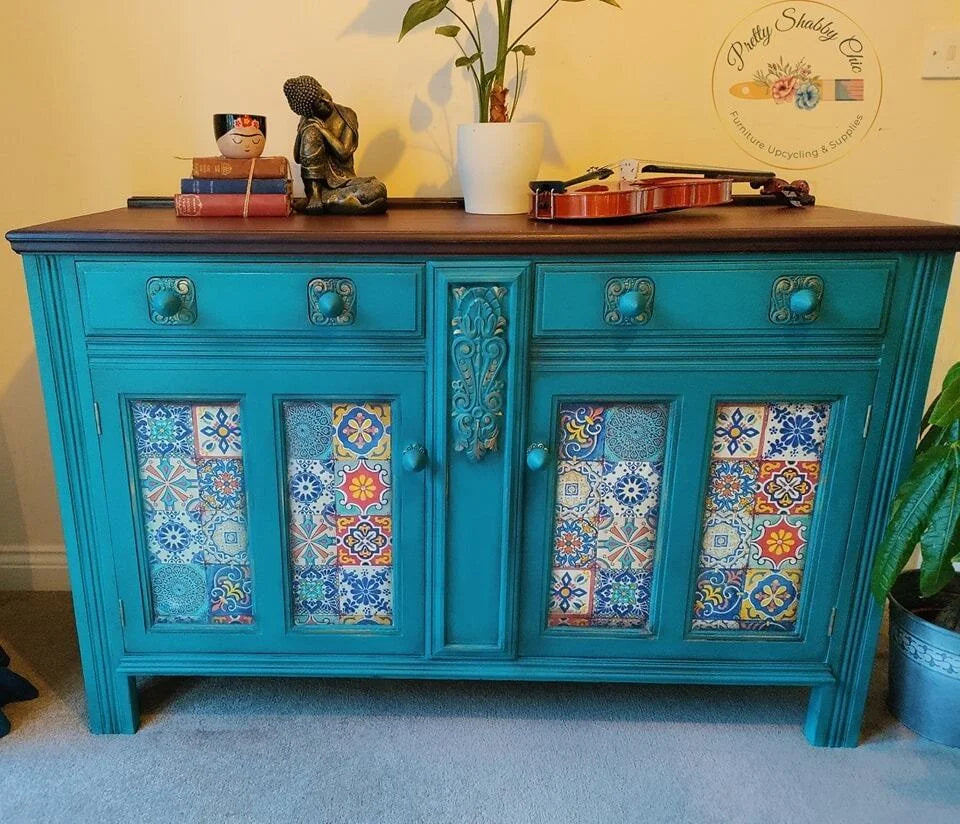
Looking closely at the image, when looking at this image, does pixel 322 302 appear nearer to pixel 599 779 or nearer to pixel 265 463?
pixel 265 463

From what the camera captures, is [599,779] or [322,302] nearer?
[322,302]

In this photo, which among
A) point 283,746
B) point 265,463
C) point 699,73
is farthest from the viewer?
point 699,73

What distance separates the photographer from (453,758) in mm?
1390

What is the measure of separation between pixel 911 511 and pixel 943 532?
5cm

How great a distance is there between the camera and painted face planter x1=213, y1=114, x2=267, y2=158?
4.59ft

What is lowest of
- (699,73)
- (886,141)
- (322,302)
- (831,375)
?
(831,375)

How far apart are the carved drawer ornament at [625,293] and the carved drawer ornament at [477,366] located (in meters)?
0.16

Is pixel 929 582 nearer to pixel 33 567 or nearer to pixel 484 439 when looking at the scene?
pixel 484 439

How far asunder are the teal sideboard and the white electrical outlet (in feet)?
1.51

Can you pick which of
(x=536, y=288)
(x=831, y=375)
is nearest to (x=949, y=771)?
(x=831, y=375)

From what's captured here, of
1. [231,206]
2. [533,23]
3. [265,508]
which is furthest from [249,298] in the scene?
[533,23]

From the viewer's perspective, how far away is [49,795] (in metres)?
1.29

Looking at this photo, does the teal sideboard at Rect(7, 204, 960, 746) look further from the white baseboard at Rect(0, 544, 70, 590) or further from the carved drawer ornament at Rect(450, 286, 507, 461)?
the white baseboard at Rect(0, 544, 70, 590)

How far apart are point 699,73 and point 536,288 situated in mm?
Result: 742
